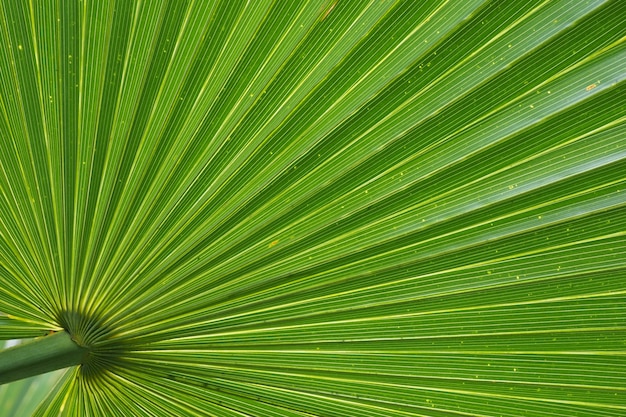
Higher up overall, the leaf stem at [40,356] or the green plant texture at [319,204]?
the green plant texture at [319,204]

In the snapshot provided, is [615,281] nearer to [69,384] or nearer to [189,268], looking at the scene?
[189,268]

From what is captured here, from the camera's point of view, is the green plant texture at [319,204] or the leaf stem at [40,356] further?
the leaf stem at [40,356]

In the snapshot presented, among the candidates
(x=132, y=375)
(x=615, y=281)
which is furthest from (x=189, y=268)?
(x=615, y=281)

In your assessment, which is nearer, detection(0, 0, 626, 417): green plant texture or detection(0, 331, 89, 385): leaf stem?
detection(0, 0, 626, 417): green plant texture

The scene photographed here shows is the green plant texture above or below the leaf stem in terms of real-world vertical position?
above
